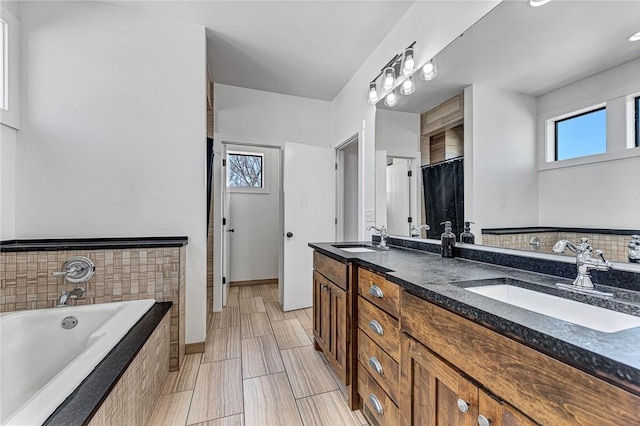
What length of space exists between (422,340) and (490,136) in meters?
1.11

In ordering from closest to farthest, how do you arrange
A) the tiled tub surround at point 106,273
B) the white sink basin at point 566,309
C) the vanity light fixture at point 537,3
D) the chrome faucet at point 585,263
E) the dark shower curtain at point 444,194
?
the white sink basin at point 566,309
the chrome faucet at point 585,263
the vanity light fixture at point 537,3
the dark shower curtain at point 444,194
the tiled tub surround at point 106,273

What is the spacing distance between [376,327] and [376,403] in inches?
14.7

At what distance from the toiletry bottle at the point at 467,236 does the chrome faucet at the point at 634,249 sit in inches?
24.0

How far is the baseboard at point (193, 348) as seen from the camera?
213 centimetres

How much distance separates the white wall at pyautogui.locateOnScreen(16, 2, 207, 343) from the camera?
→ 1.91 meters

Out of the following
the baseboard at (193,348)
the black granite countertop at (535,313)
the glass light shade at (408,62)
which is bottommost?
the baseboard at (193,348)

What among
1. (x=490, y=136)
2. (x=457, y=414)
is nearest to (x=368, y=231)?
(x=490, y=136)

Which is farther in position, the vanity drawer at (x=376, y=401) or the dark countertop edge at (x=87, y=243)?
the dark countertop edge at (x=87, y=243)

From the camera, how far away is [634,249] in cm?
91

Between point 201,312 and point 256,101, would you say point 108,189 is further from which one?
point 256,101

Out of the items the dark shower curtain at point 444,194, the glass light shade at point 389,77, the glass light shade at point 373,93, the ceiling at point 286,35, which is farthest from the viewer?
the glass light shade at point 373,93

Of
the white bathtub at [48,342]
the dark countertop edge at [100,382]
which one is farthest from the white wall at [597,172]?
the white bathtub at [48,342]

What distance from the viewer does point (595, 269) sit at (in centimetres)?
92

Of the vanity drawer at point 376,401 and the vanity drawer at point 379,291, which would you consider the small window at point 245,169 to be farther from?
the vanity drawer at point 376,401
